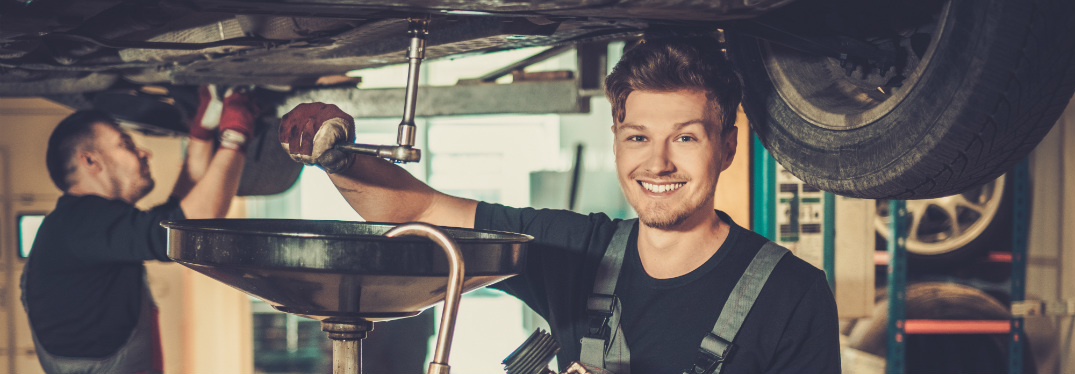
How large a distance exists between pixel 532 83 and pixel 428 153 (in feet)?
12.9

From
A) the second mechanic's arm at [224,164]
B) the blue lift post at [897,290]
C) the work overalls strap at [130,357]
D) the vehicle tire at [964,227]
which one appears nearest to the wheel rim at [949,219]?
the vehicle tire at [964,227]

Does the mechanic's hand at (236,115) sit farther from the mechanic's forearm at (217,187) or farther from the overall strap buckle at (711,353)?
the overall strap buckle at (711,353)

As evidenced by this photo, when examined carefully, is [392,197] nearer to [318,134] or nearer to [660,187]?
[318,134]

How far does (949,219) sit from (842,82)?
2.79 m

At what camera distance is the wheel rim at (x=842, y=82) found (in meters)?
1.11

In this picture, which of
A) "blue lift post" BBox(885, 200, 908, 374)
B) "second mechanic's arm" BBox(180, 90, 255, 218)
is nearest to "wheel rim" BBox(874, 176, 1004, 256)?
"blue lift post" BBox(885, 200, 908, 374)

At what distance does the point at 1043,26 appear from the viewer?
91 centimetres

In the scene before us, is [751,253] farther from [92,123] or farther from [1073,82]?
[92,123]

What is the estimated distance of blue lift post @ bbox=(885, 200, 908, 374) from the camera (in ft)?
8.63

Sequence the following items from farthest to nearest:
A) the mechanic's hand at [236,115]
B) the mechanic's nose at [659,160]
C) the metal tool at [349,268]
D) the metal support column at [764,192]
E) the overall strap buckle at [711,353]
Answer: the metal support column at [764,192] → the mechanic's hand at [236,115] → the mechanic's nose at [659,160] → the overall strap buckle at [711,353] → the metal tool at [349,268]

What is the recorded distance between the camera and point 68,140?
2.67 meters

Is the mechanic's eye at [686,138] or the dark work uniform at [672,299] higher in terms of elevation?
the mechanic's eye at [686,138]

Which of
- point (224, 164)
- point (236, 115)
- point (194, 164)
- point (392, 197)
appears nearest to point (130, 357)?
point (194, 164)

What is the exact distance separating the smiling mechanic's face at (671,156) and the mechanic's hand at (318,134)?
20.2 inches
